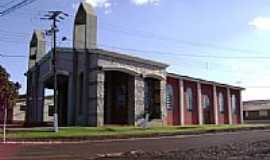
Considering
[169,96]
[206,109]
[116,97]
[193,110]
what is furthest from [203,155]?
[206,109]

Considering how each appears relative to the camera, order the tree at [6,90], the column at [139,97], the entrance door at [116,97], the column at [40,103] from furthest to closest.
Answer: the column at [40,103] → the entrance door at [116,97] → the column at [139,97] → the tree at [6,90]

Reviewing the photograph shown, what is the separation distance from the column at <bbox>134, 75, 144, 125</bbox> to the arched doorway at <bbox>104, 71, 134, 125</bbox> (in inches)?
22.6

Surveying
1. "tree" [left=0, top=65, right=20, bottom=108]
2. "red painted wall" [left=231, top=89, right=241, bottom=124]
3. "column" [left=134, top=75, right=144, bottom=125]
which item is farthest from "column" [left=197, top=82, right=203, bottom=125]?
"tree" [left=0, top=65, right=20, bottom=108]

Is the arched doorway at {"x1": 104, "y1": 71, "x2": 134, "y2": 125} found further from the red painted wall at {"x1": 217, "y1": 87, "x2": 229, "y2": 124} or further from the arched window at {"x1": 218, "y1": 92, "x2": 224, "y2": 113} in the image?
the arched window at {"x1": 218, "y1": 92, "x2": 224, "y2": 113}

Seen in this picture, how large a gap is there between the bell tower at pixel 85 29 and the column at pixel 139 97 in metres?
7.21

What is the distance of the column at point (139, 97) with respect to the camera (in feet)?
181

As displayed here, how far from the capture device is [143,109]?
185 feet

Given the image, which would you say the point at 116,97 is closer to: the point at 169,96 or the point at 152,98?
the point at 152,98

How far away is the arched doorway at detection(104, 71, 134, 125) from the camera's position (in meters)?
56.3

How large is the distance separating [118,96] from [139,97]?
4025 millimetres

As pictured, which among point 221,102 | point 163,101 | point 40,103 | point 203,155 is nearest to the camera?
point 203,155

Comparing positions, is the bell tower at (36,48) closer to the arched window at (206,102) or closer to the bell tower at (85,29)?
the bell tower at (85,29)

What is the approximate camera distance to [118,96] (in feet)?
193

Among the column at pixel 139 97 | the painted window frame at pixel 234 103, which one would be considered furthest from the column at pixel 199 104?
the column at pixel 139 97
